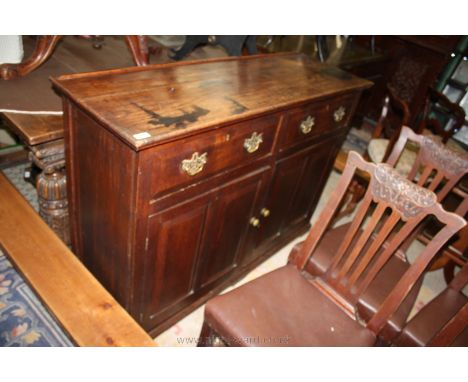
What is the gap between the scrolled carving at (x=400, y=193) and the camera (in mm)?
1077

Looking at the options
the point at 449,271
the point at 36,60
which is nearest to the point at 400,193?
the point at 449,271

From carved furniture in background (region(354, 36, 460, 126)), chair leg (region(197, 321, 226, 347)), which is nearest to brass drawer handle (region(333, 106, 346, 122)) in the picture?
chair leg (region(197, 321, 226, 347))

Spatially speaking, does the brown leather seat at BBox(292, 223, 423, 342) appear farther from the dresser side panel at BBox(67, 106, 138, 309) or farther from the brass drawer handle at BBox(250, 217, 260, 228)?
the dresser side panel at BBox(67, 106, 138, 309)

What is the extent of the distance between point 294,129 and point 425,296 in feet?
4.63

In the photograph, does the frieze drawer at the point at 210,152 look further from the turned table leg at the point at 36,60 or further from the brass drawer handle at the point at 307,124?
the turned table leg at the point at 36,60

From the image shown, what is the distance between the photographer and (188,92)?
4.09 feet

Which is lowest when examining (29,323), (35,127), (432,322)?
(29,323)

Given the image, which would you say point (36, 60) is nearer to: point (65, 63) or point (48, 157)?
point (65, 63)

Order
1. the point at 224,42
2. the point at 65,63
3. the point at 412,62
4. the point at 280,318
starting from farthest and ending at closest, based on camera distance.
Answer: the point at 412,62 → the point at 224,42 → the point at 65,63 → the point at 280,318

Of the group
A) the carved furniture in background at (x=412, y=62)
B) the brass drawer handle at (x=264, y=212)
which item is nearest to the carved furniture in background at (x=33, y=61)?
the brass drawer handle at (x=264, y=212)

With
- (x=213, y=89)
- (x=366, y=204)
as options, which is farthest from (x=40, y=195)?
(x=366, y=204)

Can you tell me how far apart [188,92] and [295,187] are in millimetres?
834

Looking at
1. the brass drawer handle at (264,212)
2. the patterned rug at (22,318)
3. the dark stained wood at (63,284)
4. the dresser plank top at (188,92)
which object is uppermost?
the dresser plank top at (188,92)

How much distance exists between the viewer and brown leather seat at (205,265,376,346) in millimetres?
1163
